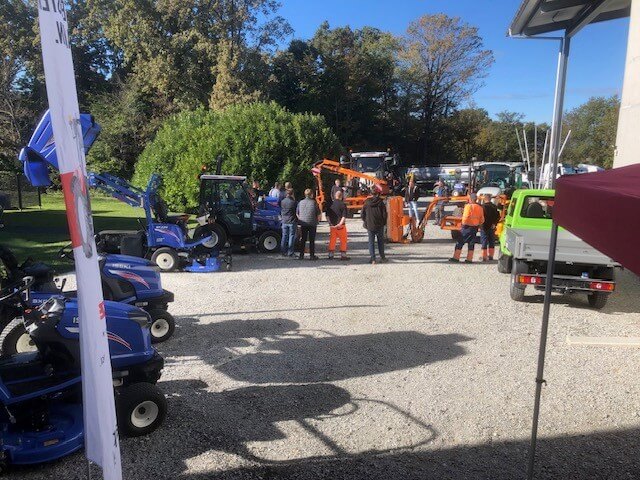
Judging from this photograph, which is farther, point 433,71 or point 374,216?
point 433,71

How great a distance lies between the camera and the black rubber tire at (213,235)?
1117 centimetres

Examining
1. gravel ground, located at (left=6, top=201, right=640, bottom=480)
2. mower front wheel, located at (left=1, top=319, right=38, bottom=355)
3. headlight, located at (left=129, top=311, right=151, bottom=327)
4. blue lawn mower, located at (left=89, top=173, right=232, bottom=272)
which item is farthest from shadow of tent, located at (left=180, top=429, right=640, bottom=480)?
blue lawn mower, located at (left=89, top=173, right=232, bottom=272)

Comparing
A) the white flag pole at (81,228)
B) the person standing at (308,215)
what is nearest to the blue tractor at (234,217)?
the person standing at (308,215)

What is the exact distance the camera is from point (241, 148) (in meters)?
17.6

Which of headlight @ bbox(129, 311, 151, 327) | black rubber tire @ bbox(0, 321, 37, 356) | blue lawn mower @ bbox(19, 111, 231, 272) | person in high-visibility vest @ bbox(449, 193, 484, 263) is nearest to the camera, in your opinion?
headlight @ bbox(129, 311, 151, 327)

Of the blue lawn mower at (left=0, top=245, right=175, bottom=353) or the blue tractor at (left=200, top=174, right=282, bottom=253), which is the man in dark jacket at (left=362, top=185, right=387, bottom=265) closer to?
the blue tractor at (left=200, top=174, right=282, bottom=253)

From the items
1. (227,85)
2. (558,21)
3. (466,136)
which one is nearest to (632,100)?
(558,21)

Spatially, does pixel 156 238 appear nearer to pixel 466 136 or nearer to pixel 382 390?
pixel 382 390

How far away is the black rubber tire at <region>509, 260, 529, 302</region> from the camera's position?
775 cm

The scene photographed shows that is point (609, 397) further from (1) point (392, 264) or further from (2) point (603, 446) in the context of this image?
(1) point (392, 264)

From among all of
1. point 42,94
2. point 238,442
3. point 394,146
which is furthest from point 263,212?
point 394,146

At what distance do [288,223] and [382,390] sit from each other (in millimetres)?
7610

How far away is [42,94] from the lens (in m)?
33.0

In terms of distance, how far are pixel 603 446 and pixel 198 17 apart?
3371 centimetres
